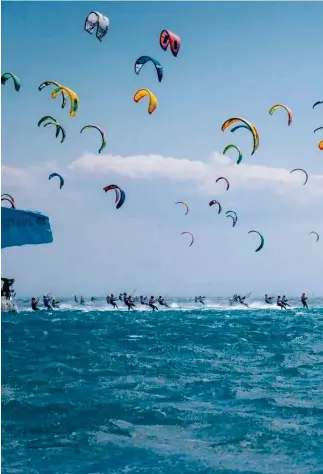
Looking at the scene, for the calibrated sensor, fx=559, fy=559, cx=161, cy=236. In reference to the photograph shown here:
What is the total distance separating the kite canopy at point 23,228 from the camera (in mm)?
5121

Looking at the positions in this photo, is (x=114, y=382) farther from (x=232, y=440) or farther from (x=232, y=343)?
(x=232, y=343)

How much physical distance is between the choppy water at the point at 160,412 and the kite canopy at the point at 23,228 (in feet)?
10.8

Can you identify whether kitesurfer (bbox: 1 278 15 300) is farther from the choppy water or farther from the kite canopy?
the kite canopy

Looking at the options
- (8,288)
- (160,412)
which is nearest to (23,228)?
(160,412)

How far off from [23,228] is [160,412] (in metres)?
Answer: 5.85

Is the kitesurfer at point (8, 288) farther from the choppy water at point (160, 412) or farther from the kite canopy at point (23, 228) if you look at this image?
the kite canopy at point (23, 228)

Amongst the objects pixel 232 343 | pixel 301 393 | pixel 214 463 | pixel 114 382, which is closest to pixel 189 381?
pixel 114 382

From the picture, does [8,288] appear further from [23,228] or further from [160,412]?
[23,228]

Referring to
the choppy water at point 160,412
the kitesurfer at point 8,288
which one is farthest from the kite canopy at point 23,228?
the kitesurfer at point 8,288

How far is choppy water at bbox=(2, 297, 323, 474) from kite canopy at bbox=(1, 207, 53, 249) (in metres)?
3.30

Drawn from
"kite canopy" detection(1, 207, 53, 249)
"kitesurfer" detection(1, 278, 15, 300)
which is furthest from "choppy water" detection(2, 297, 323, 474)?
"kitesurfer" detection(1, 278, 15, 300)

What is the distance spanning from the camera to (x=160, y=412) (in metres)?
9.92

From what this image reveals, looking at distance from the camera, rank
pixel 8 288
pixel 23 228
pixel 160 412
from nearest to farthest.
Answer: pixel 23 228 → pixel 160 412 → pixel 8 288

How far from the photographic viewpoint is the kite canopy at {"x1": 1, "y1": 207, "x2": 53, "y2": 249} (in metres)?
5.12
